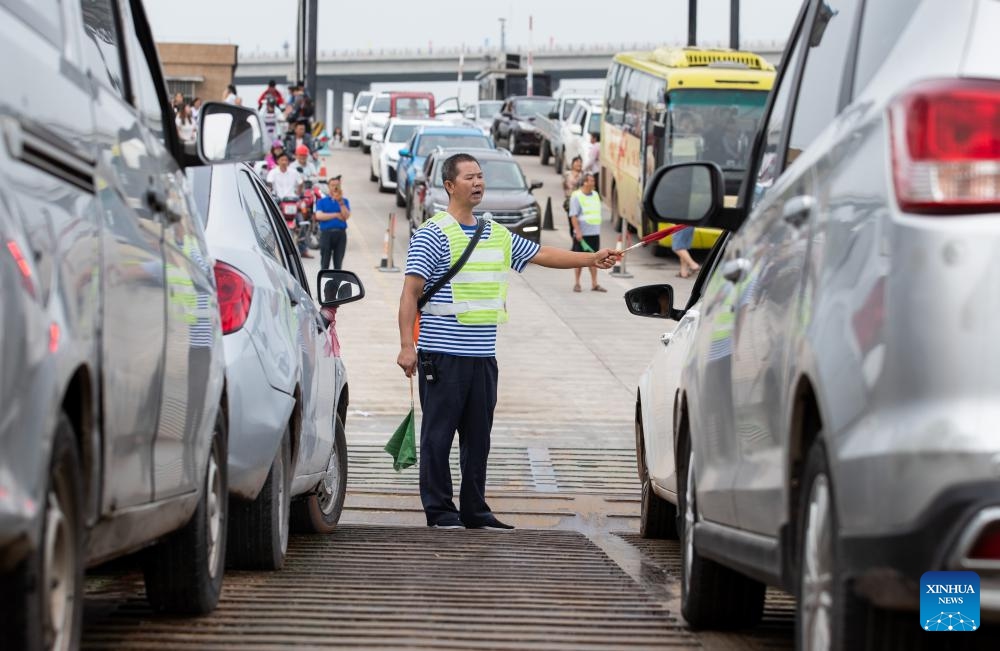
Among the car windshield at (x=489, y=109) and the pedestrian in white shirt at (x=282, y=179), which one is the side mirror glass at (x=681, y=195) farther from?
the car windshield at (x=489, y=109)

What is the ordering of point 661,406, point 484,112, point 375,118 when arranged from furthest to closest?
point 484,112 < point 375,118 < point 661,406

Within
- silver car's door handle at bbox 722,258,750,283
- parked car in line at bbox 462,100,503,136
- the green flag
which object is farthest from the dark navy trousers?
parked car in line at bbox 462,100,503,136

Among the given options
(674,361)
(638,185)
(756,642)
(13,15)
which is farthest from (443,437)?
(638,185)

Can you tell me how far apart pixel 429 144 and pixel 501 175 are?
5.33 metres

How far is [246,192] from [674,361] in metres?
1.90

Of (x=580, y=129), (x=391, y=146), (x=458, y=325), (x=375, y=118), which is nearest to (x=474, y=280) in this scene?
(x=458, y=325)

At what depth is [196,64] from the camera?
2061 inches

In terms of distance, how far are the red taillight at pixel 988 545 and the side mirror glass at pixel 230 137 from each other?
10.5ft

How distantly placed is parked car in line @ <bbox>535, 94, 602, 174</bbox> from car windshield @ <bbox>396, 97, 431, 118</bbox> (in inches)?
148

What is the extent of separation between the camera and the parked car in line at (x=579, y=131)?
141 feet

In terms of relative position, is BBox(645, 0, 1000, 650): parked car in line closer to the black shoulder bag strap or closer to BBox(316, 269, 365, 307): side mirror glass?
BBox(316, 269, 365, 307): side mirror glass

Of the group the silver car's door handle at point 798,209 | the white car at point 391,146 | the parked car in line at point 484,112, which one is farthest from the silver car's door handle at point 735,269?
the parked car in line at point 484,112

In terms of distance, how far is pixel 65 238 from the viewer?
140 inches

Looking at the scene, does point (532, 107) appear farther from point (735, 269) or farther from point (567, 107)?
point (735, 269)
